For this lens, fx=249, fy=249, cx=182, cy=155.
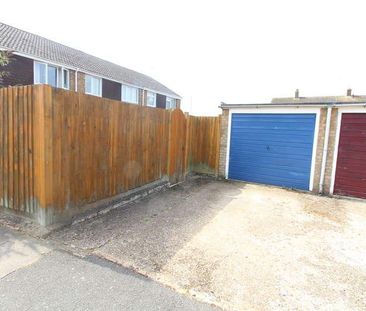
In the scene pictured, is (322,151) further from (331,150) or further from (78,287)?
(78,287)

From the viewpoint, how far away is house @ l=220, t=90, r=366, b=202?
283 inches

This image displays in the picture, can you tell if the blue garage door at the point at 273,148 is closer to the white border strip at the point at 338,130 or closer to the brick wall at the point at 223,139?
the brick wall at the point at 223,139

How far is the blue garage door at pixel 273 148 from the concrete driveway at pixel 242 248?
196cm

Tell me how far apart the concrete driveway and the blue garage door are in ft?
6.44

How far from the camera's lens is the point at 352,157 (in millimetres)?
7195

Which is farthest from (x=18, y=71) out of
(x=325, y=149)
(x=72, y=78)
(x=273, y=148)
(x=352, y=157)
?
(x=352, y=157)

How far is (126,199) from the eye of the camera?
588cm

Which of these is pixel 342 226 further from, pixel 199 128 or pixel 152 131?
pixel 199 128

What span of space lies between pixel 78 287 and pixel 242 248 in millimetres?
2357

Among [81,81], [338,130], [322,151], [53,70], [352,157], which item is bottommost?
[352,157]

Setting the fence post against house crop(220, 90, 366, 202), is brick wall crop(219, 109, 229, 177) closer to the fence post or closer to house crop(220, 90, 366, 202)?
house crop(220, 90, 366, 202)

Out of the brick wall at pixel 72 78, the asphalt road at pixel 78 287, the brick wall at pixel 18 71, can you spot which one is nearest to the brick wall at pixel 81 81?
the brick wall at pixel 72 78

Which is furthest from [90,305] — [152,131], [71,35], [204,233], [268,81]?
[268,81]

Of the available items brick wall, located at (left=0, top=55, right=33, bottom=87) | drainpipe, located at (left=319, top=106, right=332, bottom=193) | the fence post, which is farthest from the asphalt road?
brick wall, located at (left=0, top=55, right=33, bottom=87)
